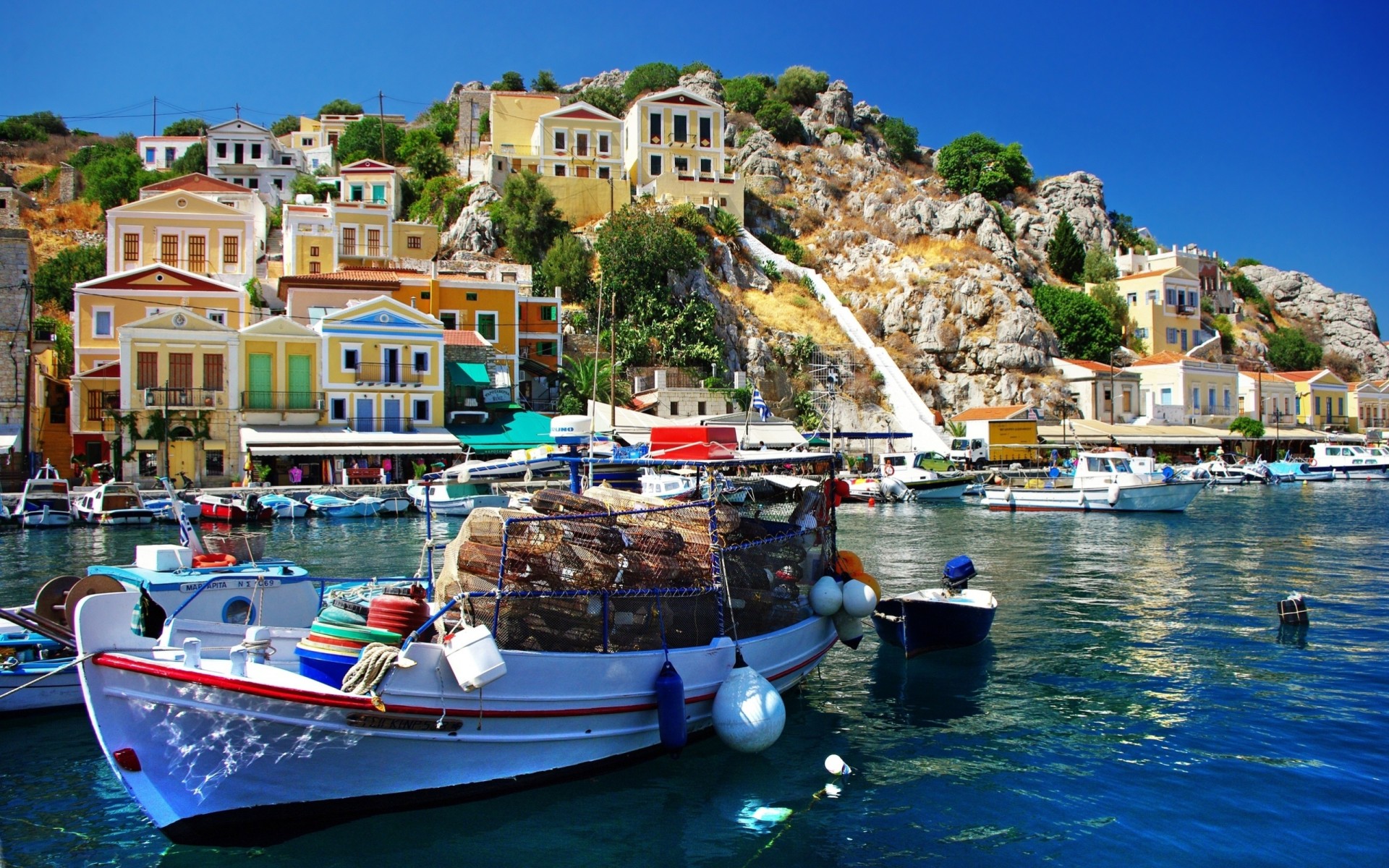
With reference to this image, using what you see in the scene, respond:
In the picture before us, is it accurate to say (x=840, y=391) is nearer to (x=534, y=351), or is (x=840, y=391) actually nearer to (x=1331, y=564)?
(x=534, y=351)

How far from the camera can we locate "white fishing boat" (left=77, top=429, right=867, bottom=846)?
285 inches

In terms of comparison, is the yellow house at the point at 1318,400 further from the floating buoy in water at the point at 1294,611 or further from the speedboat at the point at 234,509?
the speedboat at the point at 234,509

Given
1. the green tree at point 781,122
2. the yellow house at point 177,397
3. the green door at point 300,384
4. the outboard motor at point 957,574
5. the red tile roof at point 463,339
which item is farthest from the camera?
the green tree at point 781,122

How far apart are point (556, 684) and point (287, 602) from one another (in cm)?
454

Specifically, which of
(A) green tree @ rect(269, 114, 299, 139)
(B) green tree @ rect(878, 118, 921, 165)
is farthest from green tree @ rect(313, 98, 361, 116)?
(B) green tree @ rect(878, 118, 921, 165)

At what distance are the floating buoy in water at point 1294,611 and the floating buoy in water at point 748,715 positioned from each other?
10.6 m

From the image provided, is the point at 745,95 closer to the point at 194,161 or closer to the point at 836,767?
the point at 194,161

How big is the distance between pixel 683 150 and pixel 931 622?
180ft

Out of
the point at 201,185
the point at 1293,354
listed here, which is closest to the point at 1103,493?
the point at 201,185

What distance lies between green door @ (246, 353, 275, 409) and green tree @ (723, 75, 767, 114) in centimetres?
5528

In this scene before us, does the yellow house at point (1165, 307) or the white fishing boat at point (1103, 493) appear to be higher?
the yellow house at point (1165, 307)

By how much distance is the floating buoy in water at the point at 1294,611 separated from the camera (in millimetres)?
15141

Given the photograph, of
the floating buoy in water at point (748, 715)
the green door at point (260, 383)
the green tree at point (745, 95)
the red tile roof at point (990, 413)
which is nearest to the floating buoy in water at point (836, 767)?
the floating buoy in water at point (748, 715)

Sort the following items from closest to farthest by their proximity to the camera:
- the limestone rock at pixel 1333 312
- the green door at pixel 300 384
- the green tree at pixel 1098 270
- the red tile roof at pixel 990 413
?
the green door at pixel 300 384 → the red tile roof at pixel 990 413 → the green tree at pixel 1098 270 → the limestone rock at pixel 1333 312
